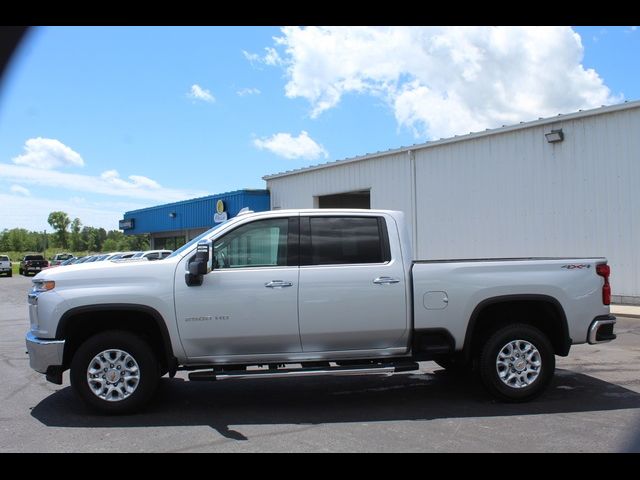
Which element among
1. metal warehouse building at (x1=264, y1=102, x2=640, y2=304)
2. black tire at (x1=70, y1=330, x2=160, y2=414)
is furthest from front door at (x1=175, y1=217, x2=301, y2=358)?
metal warehouse building at (x1=264, y1=102, x2=640, y2=304)

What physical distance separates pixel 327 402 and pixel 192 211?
2744 cm

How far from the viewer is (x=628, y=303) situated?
13.6m

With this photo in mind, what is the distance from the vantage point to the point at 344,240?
6000 millimetres

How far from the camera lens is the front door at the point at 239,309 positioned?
18.3ft

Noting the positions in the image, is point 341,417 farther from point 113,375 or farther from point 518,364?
point 113,375

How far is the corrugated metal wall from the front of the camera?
1027 inches

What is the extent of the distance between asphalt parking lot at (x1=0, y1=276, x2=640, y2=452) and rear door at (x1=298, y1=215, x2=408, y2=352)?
755 mm

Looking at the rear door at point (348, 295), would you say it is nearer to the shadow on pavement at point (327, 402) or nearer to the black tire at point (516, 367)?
the shadow on pavement at point (327, 402)

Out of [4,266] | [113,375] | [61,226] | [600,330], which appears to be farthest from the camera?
[61,226]

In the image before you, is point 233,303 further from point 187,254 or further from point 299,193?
point 299,193

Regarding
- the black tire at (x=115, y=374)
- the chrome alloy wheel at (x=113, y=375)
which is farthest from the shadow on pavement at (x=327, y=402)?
the chrome alloy wheel at (x=113, y=375)

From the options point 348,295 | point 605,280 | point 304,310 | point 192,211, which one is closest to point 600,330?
point 605,280

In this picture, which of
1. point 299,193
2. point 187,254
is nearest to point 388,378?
point 187,254

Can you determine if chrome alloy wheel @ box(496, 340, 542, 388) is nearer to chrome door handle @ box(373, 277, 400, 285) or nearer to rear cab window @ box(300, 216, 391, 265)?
chrome door handle @ box(373, 277, 400, 285)
